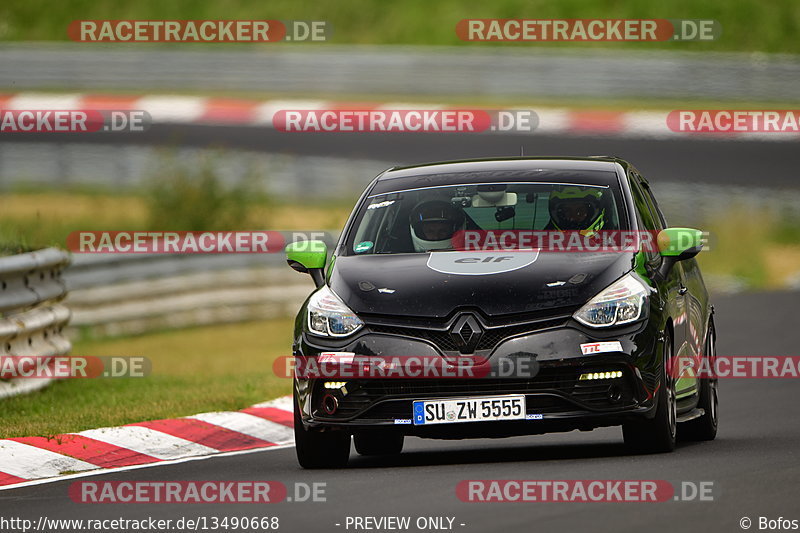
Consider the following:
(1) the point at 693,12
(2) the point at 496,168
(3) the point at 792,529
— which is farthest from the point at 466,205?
(1) the point at 693,12

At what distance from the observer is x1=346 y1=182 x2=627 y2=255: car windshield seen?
32.6 ft

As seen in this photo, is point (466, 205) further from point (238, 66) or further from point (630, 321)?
point (238, 66)

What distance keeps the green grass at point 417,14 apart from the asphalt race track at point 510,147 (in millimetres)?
8109

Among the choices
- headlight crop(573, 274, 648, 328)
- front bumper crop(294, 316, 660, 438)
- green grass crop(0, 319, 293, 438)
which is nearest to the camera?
front bumper crop(294, 316, 660, 438)

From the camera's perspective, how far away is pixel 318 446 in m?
9.62

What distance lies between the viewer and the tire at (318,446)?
9570 millimetres

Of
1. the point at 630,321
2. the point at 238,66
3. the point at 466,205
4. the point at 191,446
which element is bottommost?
the point at 191,446

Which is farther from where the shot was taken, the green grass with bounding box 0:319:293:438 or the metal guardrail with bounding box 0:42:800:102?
the metal guardrail with bounding box 0:42:800:102

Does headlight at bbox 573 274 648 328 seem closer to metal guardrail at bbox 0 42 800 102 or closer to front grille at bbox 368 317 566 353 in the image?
front grille at bbox 368 317 566 353

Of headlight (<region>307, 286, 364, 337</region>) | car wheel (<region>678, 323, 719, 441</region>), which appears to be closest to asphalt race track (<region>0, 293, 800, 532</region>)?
car wheel (<region>678, 323, 719, 441</region>)

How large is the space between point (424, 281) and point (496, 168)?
141cm

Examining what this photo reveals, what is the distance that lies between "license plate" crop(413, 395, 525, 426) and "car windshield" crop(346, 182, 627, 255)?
1.12m

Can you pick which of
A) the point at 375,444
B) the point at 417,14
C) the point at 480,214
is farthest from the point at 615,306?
the point at 417,14

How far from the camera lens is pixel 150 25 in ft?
130
